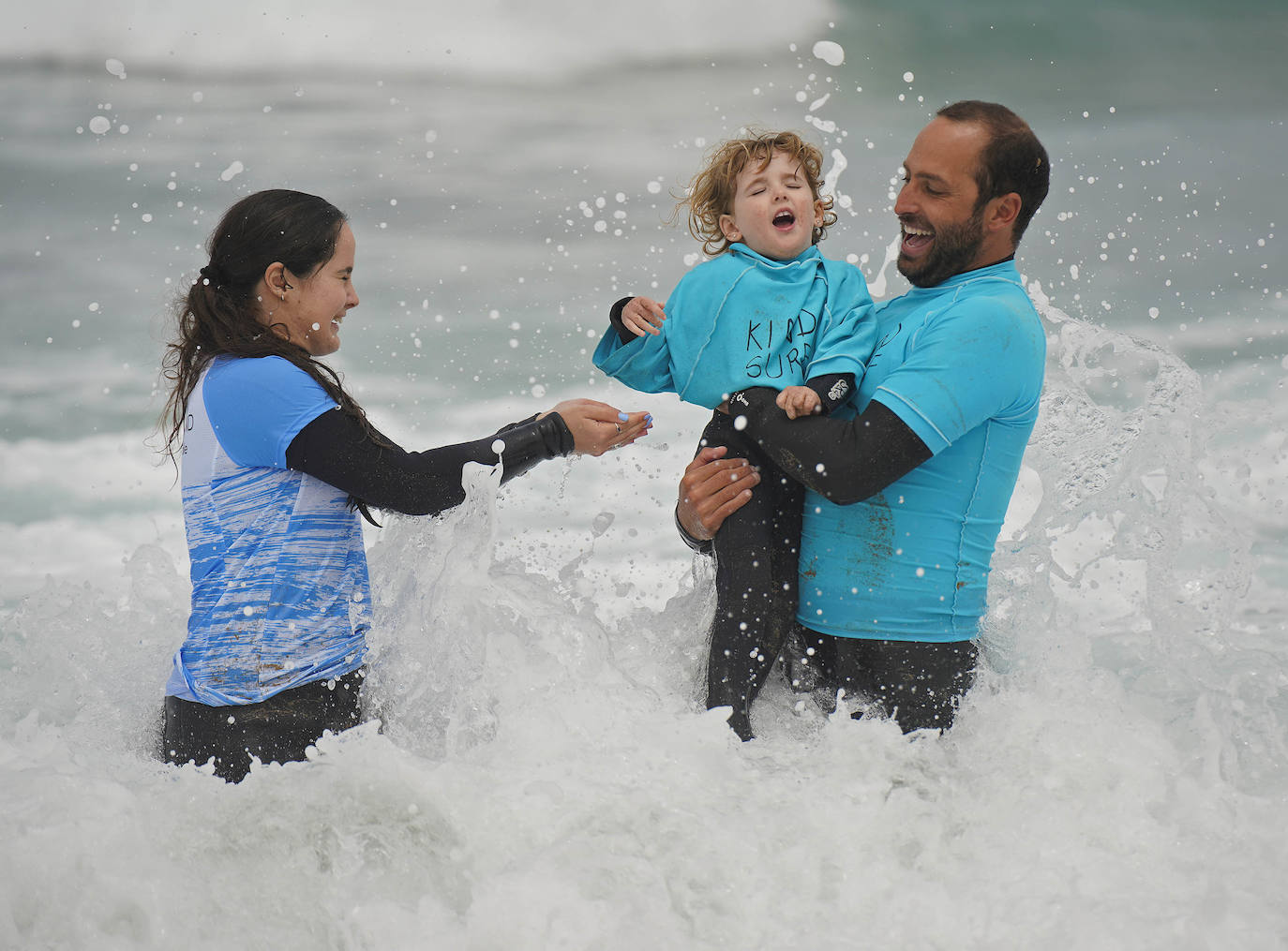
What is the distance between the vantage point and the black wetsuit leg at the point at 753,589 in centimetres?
308

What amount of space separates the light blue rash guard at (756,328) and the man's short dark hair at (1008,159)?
1.48ft

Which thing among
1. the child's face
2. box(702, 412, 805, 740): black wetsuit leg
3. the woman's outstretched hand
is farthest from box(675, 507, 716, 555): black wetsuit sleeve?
the child's face

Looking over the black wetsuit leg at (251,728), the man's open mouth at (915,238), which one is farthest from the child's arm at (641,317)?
the black wetsuit leg at (251,728)

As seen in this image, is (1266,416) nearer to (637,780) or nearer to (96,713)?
(637,780)

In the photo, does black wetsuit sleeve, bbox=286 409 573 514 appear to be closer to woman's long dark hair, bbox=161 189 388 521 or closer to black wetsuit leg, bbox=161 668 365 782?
woman's long dark hair, bbox=161 189 388 521

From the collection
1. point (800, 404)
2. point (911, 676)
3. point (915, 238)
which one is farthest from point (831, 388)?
point (911, 676)

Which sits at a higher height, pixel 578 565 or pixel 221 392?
pixel 221 392

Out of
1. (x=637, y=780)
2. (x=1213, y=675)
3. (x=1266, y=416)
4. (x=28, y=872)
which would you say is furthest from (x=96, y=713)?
(x=1266, y=416)

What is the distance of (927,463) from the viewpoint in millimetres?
2986

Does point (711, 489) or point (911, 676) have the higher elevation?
→ point (711, 489)

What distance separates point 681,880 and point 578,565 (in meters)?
1.29

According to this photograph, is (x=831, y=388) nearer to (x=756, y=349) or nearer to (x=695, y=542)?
(x=756, y=349)

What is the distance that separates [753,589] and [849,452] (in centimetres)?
51

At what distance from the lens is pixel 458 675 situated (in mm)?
3285
